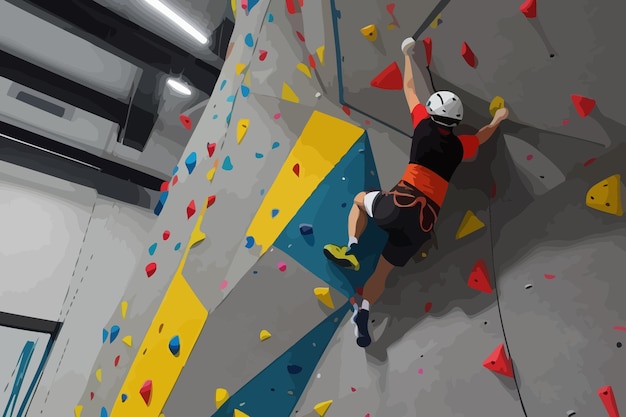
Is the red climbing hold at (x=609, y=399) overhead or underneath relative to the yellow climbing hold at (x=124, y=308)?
underneath

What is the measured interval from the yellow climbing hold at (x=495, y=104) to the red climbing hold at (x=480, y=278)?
0.57 meters

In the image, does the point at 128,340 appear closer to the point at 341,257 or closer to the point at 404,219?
the point at 341,257

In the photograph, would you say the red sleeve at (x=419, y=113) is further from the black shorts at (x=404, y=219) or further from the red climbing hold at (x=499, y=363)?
the red climbing hold at (x=499, y=363)

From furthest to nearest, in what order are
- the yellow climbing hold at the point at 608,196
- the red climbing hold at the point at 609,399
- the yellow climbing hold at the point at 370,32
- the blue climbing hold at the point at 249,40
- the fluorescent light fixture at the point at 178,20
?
the fluorescent light fixture at the point at 178,20, the blue climbing hold at the point at 249,40, the yellow climbing hold at the point at 370,32, the yellow climbing hold at the point at 608,196, the red climbing hold at the point at 609,399

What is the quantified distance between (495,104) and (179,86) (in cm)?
334

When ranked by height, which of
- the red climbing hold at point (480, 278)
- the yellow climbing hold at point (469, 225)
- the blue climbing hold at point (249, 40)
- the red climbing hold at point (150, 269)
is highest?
the blue climbing hold at point (249, 40)

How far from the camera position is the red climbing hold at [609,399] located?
134 centimetres

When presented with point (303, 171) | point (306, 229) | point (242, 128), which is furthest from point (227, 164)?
point (306, 229)

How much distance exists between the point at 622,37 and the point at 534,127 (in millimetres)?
383

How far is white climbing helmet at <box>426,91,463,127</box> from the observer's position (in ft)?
5.34

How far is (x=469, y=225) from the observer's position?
1706 millimetres

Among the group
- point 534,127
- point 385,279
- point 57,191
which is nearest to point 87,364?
point 57,191

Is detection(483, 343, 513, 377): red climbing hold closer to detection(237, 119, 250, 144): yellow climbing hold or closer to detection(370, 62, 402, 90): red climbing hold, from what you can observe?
detection(370, 62, 402, 90): red climbing hold

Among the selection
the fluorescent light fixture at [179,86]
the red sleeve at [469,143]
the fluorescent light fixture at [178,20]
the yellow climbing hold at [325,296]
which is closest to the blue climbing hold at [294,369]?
the yellow climbing hold at [325,296]
